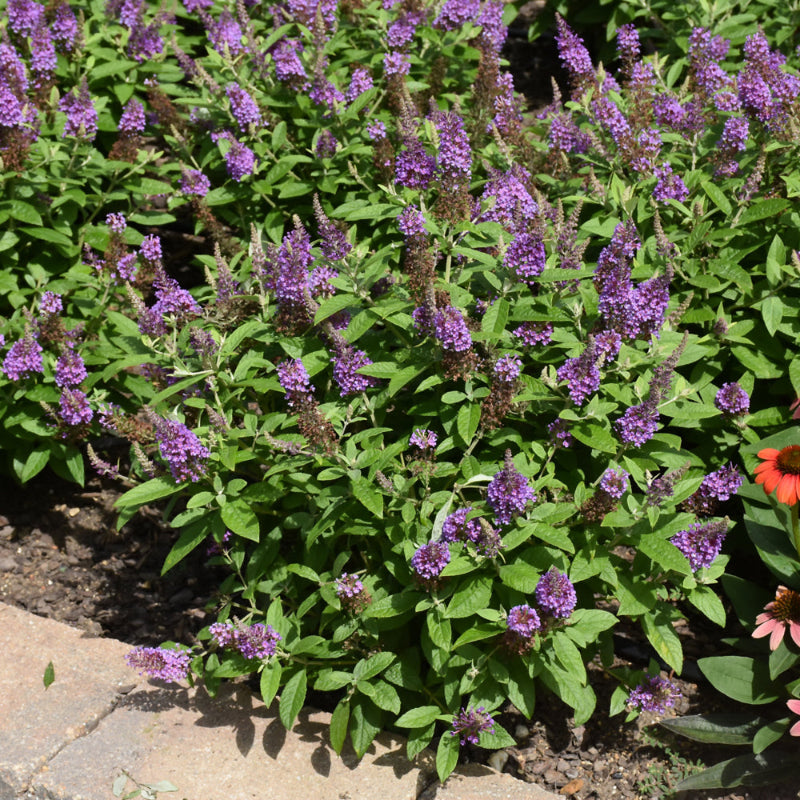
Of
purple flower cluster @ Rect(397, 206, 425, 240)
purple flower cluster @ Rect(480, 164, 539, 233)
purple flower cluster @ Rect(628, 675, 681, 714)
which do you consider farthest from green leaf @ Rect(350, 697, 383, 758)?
purple flower cluster @ Rect(480, 164, 539, 233)

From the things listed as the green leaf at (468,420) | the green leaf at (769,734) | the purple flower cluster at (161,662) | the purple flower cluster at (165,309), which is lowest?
the green leaf at (769,734)

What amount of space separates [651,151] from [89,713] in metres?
3.01

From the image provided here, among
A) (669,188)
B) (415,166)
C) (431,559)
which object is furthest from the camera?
(669,188)

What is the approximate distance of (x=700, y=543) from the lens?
3.12 meters

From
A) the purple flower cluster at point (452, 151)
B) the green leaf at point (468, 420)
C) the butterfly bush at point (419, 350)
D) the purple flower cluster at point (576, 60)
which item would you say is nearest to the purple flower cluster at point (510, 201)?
the butterfly bush at point (419, 350)

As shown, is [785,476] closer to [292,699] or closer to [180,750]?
[292,699]

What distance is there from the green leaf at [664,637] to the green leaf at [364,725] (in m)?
0.95

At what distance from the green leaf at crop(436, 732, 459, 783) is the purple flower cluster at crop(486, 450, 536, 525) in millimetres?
734

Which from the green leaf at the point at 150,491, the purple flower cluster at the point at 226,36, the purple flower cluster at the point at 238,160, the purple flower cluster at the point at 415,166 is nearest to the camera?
the green leaf at the point at 150,491

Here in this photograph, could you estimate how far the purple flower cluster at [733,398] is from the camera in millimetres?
3508

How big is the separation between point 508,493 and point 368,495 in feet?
1.53

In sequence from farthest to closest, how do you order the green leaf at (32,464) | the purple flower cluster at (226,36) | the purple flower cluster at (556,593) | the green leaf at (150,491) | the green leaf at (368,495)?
the purple flower cluster at (226,36), the green leaf at (32,464), the green leaf at (150,491), the green leaf at (368,495), the purple flower cluster at (556,593)

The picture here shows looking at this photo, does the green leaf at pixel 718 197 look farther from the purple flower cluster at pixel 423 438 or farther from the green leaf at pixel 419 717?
the green leaf at pixel 419 717

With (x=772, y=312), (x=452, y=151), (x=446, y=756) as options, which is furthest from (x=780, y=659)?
(x=452, y=151)
